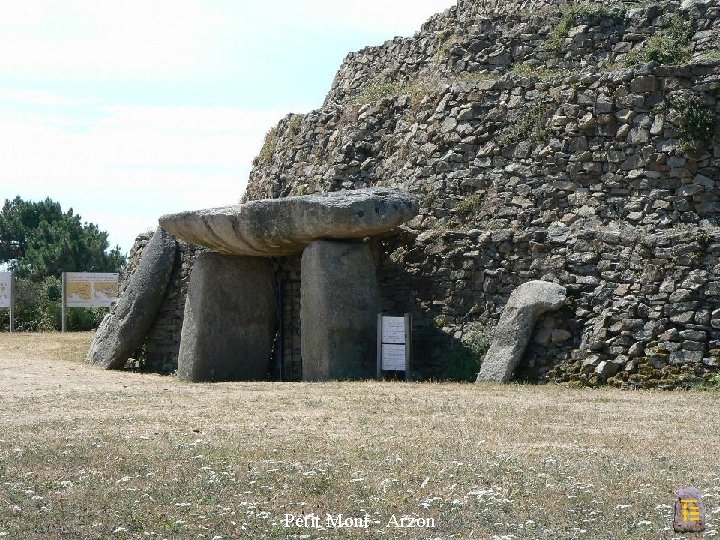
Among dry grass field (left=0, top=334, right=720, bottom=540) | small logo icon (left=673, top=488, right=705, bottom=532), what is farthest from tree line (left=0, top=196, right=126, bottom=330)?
small logo icon (left=673, top=488, right=705, bottom=532)

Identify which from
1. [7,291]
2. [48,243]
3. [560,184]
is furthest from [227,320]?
[48,243]

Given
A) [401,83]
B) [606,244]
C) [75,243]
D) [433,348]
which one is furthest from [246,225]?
[75,243]

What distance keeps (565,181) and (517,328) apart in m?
3.39

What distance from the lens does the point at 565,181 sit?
2005 centimetres

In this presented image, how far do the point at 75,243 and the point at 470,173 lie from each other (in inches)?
1248

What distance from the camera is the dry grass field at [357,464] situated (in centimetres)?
836

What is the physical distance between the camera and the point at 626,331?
56.5 ft

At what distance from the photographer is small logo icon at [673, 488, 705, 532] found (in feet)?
26.2

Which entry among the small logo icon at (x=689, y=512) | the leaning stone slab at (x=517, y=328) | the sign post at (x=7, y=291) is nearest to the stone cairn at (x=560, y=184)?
the leaning stone slab at (x=517, y=328)

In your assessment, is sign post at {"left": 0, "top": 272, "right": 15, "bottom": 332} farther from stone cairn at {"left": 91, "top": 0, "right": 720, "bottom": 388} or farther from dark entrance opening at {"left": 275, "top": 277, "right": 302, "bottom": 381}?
dark entrance opening at {"left": 275, "top": 277, "right": 302, "bottom": 381}

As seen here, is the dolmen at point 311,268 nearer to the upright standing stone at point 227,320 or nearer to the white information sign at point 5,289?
the upright standing stone at point 227,320

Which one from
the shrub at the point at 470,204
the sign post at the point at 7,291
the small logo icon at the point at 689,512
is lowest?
the small logo icon at the point at 689,512

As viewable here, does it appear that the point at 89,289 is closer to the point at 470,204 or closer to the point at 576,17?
the point at 470,204

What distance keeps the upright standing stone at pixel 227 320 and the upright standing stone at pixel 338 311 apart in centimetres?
200
